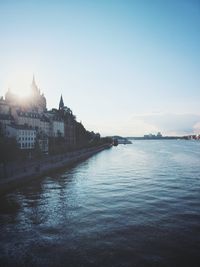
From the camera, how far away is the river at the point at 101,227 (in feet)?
45.5

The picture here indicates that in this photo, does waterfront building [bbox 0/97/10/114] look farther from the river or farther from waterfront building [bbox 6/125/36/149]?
the river

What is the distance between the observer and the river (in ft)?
45.5

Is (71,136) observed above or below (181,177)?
above

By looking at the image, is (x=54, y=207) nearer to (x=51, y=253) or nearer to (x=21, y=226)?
(x=21, y=226)

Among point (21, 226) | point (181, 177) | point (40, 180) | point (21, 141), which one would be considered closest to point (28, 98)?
point (21, 141)

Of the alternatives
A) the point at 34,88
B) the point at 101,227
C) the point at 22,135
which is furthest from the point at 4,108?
the point at 101,227

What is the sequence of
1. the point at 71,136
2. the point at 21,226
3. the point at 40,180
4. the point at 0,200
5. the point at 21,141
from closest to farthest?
the point at 21,226 < the point at 0,200 < the point at 40,180 < the point at 21,141 < the point at 71,136

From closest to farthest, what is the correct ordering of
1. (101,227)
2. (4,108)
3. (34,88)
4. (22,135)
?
(101,227)
(22,135)
(4,108)
(34,88)

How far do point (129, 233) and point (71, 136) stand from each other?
4303 inches

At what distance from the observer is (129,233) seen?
1700 cm

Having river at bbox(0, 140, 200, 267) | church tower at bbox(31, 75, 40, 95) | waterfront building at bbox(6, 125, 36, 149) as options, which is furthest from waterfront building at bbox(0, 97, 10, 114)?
river at bbox(0, 140, 200, 267)

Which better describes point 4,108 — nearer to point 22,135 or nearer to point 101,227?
point 22,135

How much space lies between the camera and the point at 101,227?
18.2m

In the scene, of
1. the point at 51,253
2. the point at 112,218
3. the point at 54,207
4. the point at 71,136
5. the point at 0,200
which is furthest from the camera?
the point at 71,136
